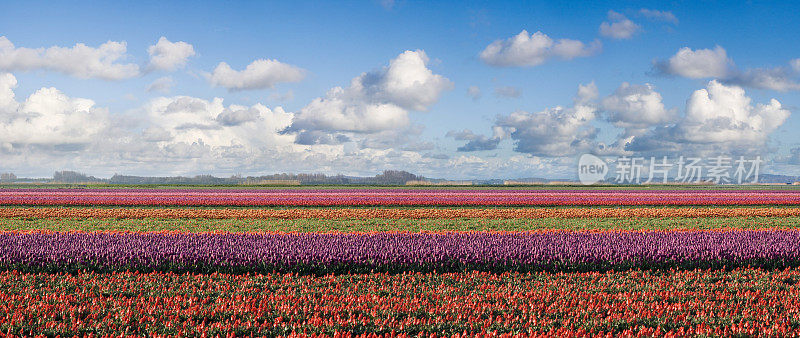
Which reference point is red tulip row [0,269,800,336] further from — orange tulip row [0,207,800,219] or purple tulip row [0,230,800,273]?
orange tulip row [0,207,800,219]

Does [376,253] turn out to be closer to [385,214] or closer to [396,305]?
[396,305]

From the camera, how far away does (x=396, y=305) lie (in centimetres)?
926

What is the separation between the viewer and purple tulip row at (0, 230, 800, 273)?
42.0 ft

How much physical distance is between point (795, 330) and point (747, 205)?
38590mm

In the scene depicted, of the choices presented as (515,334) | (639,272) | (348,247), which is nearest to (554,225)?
(639,272)

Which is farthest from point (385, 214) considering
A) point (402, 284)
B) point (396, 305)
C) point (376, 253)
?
point (396, 305)

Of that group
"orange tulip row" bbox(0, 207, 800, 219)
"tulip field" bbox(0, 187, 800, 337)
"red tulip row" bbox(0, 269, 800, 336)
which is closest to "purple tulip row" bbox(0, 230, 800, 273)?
"tulip field" bbox(0, 187, 800, 337)

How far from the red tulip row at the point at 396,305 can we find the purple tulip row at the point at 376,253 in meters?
0.64

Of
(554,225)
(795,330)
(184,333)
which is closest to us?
(184,333)

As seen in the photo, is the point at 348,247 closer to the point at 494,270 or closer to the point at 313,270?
the point at 313,270

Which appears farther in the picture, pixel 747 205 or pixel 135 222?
pixel 747 205

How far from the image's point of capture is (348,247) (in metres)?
13.9

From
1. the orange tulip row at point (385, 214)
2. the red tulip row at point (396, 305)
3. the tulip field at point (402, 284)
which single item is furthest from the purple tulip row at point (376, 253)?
the orange tulip row at point (385, 214)

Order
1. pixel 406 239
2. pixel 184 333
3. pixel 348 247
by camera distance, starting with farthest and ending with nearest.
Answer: pixel 406 239 < pixel 348 247 < pixel 184 333
